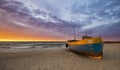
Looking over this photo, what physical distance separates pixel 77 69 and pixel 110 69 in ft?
8.02

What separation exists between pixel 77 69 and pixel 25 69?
12.8ft

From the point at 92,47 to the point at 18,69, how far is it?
372 inches

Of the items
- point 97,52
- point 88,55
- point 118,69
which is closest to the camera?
point 118,69

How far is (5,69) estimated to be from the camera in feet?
31.7

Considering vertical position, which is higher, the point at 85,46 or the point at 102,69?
the point at 85,46

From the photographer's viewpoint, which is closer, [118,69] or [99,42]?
[118,69]

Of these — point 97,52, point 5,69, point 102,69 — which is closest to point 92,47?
point 97,52

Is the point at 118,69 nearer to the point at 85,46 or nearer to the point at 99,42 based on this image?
the point at 99,42

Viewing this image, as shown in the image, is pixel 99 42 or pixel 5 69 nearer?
pixel 5 69

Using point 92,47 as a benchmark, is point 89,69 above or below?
below

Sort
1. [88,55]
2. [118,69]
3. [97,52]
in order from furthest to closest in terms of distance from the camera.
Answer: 1. [88,55]
2. [97,52]
3. [118,69]

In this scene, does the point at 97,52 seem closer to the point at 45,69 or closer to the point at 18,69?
the point at 45,69

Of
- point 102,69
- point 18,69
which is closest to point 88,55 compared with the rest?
point 102,69

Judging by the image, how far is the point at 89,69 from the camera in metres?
9.51
